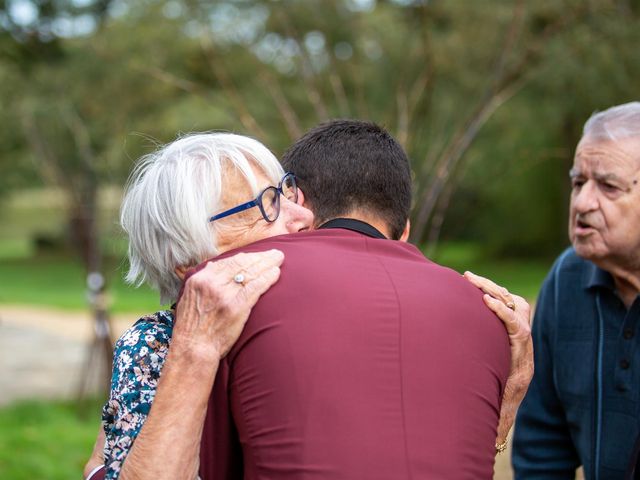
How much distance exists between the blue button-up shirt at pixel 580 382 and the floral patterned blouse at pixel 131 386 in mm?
1633

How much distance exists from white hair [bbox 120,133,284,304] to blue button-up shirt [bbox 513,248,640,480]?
1426 mm

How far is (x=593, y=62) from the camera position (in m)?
14.9

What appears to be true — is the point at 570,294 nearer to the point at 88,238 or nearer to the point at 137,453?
the point at 137,453

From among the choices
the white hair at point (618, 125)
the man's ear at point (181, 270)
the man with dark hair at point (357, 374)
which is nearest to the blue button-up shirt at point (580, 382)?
the white hair at point (618, 125)

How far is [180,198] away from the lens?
1.91m

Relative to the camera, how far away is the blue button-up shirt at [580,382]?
280 cm

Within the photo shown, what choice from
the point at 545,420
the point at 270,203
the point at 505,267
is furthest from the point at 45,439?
the point at 505,267

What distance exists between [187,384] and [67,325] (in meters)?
14.5

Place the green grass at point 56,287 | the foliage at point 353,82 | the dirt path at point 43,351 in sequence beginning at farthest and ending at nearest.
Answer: the green grass at point 56,287 < the dirt path at point 43,351 < the foliage at point 353,82

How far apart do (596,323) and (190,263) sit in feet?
5.26

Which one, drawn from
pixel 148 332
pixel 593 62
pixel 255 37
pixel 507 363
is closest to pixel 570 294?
pixel 507 363

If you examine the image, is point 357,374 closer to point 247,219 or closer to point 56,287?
point 247,219

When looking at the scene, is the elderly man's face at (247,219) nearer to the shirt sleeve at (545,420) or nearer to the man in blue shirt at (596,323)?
the man in blue shirt at (596,323)

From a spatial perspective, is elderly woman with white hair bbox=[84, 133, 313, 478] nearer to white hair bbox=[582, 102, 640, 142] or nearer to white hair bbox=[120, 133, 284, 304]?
white hair bbox=[120, 133, 284, 304]
